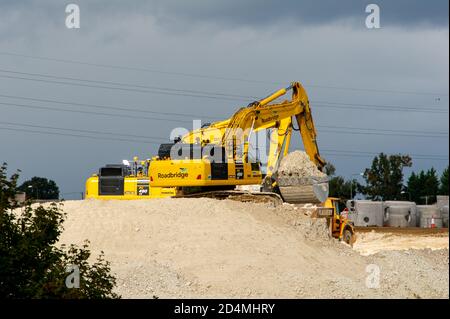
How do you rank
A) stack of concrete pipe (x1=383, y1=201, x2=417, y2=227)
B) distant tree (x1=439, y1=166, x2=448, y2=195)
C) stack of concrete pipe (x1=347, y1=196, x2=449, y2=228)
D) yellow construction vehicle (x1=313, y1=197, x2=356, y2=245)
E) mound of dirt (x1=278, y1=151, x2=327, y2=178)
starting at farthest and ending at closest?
distant tree (x1=439, y1=166, x2=448, y2=195) → stack of concrete pipe (x1=383, y1=201, x2=417, y2=227) → stack of concrete pipe (x1=347, y1=196, x2=449, y2=228) → mound of dirt (x1=278, y1=151, x2=327, y2=178) → yellow construction vehicle (x1=313, y1=197, x2=356, y2=245)

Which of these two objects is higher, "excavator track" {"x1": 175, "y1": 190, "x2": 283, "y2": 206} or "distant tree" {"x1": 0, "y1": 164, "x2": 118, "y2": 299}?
"excavator track" {"x1": 175, "y1": 190, "x2": 283, "y2": 206}

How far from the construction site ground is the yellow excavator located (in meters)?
1.95

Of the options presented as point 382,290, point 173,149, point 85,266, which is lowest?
point 382,290

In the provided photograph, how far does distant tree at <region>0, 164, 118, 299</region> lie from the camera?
1312 centimetres

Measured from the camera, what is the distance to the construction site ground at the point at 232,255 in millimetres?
21312

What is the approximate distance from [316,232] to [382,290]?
263 inches

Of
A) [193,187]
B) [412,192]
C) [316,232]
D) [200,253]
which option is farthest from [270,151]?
[412,192]

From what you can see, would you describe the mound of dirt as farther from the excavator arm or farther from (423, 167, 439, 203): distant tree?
(423, 167, 439, 203): distant tree

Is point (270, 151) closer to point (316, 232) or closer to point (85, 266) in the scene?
point (316, 232)

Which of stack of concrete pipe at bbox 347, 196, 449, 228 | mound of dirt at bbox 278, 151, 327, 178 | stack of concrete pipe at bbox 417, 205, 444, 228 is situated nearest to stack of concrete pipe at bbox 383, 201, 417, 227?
stack of concrete pipe at bbox 347, 196, 449, 228

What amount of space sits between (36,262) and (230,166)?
58.9ft

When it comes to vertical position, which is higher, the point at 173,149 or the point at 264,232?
the point at 173,149

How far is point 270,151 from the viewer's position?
35.6 m

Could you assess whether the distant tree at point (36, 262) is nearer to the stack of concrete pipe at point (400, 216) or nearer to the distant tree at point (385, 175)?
the stack of concrete pipe at point (400, 216)
